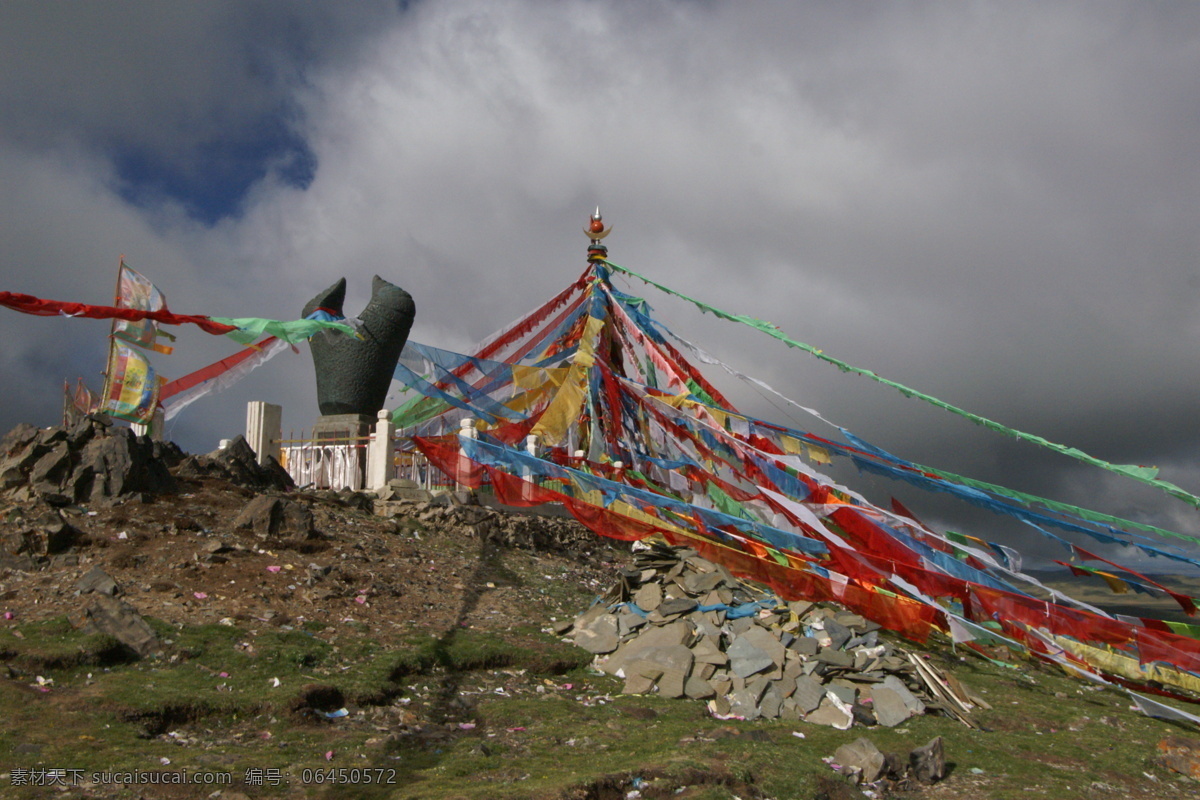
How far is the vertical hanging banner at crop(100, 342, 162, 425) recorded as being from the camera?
494 inches

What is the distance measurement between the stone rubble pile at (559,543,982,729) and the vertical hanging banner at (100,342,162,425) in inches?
315

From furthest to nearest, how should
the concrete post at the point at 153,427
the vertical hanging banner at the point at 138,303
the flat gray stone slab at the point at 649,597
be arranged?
1. the concrete post at the point at 153,427
2. the vertical hanging banner at the point at 138,303
3. the flat gray stone slab at the point at 649,597

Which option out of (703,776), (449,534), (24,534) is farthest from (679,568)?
(24,534)

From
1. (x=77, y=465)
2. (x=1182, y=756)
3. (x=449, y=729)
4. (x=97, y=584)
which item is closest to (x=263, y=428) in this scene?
(x=77, y=465)

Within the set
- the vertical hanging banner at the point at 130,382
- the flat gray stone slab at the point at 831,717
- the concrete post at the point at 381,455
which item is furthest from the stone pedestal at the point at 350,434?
the flat gray stone slab at the point at 831,717

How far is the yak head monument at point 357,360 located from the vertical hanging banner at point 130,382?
322 cm

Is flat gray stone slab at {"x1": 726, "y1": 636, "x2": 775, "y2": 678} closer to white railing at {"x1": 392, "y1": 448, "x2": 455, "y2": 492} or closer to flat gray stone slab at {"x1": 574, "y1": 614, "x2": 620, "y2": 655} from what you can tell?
flat gray stone slab at {"x1": 574, "y1": 614, "x2": 620, "y2": 655}

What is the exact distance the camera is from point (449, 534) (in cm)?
1250

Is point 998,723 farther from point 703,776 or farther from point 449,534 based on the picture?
point 449,534

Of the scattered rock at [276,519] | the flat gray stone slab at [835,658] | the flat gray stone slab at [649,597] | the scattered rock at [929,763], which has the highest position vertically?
the scattered rock at [276,519]

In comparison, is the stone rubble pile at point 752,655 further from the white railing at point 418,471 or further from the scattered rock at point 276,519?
the white railing at point 418,471

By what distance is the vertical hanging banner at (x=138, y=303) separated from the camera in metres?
11.7

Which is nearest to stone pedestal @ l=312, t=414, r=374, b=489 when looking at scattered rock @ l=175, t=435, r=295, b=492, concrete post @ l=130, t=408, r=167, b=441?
scattered rock @ l=175, t=435, r=295, b=492

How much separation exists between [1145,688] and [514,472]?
8668 mm
